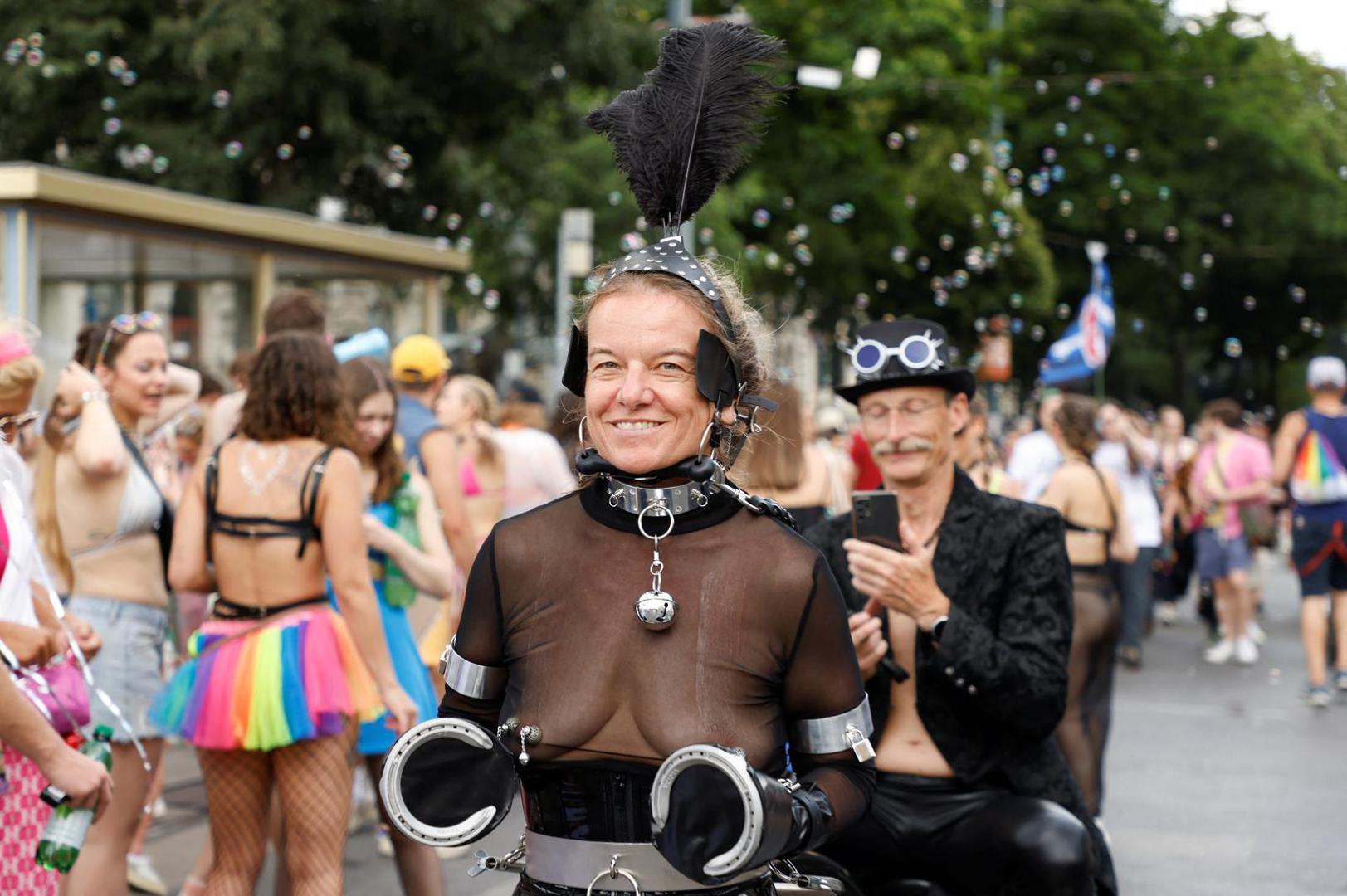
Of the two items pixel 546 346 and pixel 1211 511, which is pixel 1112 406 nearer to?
pixel 1211 511

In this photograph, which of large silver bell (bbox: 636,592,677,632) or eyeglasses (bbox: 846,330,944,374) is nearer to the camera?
large silver bell (bbox: 636,592,677,632)

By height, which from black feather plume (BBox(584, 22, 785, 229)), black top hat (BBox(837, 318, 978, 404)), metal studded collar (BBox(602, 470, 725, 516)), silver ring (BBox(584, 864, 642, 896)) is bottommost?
silver ring (BBox(584, 864, 642, 896))

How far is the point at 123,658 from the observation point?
4969mm

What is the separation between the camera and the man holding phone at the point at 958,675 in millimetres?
3318

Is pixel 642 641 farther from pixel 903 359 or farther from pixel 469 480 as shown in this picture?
pixel 469 480

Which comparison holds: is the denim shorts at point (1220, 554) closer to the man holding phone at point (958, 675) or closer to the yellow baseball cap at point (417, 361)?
the yellow baseball cap at point (417, 361)

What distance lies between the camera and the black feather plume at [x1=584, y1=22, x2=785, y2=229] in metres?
2.49

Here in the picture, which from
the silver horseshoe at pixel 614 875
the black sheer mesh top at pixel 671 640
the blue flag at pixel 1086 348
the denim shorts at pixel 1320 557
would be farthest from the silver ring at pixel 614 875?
the blue flag at pixel 1086 348

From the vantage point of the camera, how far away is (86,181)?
9258 mm

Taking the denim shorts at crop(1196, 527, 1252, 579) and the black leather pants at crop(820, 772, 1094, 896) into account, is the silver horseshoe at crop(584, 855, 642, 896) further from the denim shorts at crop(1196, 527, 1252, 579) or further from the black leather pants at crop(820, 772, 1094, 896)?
the denim shorts at crop(1196, 527, 1252, 579)

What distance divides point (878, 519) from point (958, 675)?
0.37 meters

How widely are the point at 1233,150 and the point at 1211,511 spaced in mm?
22989

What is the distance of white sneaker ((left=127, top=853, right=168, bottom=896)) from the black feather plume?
13.5ft

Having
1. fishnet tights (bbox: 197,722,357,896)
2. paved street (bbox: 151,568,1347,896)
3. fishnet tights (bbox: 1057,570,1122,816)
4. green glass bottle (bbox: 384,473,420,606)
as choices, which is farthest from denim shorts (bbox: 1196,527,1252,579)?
fishnet tights (bbox: 197,722,357,896)
